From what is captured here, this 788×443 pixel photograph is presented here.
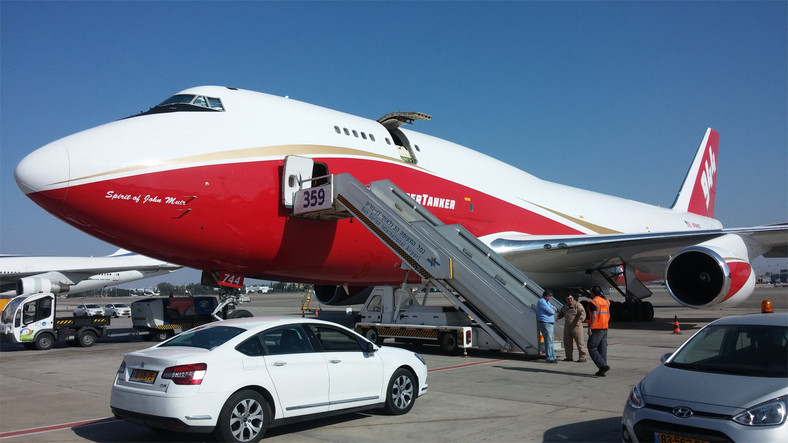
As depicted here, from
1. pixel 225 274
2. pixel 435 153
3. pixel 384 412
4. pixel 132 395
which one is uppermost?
pixel 435 153

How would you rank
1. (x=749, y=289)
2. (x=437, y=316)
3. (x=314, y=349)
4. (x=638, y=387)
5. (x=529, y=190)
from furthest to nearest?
(x=529, y=190), (x=749, y=289), (x=437, y=316), (x=314, y=349), (x=638, y=387)

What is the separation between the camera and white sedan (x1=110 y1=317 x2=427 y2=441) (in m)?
5.73

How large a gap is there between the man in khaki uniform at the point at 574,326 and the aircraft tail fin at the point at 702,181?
1961 centimetres

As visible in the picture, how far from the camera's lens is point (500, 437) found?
6125mm

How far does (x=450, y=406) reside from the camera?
775 cm

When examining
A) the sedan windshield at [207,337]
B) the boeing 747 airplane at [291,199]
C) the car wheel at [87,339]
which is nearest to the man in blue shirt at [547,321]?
the boeing 747 airplane at [291,199]

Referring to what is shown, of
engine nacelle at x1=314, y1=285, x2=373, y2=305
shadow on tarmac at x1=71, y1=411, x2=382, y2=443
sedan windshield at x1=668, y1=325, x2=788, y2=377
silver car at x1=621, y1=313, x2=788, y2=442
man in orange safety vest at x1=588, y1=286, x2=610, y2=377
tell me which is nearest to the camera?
silver car at x1=621, y1=313, x2=788, y2=442

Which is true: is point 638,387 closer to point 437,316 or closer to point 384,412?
point 384,412

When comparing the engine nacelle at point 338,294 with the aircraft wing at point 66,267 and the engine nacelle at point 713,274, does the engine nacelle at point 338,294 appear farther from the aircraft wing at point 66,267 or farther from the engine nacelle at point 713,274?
the aircraft wing at point 66,267

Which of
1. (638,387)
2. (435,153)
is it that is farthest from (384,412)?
(435,153)

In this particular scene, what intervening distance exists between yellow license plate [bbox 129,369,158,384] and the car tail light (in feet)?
0.60

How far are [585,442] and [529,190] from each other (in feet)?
46.5

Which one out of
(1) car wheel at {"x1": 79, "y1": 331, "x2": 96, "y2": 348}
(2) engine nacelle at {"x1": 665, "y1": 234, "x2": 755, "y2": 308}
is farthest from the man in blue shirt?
(1) car wheel at {"x1": 79, "y1": 331, "x2": 96, "y2": 348}

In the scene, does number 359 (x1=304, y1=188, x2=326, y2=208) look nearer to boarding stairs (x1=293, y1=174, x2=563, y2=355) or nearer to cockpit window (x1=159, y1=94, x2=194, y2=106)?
boarding stairs (x1=293, y1=174, x2=563, y2=355)
